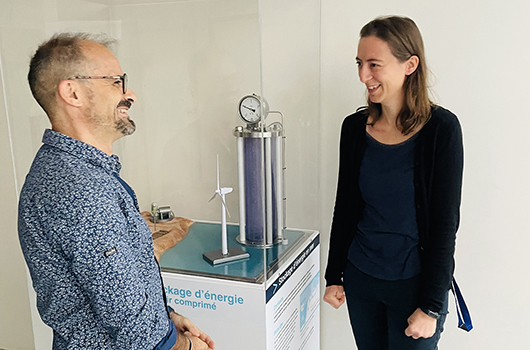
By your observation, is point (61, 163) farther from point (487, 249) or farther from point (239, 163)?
point (487, 249)

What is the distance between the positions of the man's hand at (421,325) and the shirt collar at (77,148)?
99 centimetres

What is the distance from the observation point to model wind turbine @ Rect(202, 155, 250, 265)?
5.27ft

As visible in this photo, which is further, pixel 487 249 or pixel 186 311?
pixel 487 249

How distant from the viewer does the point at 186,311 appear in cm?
160

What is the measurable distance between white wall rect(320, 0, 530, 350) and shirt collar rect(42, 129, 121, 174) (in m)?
1.19

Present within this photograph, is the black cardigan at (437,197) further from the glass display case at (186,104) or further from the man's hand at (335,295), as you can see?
the glass display case at (186,104)

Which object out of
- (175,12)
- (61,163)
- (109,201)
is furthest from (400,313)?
(175,12)

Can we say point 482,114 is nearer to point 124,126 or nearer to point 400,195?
point 400,195

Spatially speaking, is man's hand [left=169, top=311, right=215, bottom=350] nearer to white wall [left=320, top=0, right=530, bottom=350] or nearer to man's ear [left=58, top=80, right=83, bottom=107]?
man's ear [left=58, top=80, right=83, bottom=107]

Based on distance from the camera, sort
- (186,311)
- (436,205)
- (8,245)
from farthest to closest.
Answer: (8,245)
(186,311)
(436,205)

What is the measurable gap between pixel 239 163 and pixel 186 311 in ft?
1.72

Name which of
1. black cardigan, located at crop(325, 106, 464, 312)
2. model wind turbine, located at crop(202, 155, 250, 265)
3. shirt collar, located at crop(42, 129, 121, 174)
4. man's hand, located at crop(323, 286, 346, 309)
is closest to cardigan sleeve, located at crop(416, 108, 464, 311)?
black cardigan, located at crop(325, 106, 464, 312)

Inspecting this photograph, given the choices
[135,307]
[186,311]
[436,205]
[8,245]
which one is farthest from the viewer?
[8,245]

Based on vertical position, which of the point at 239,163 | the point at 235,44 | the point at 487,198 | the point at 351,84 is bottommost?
the point at 487,198
